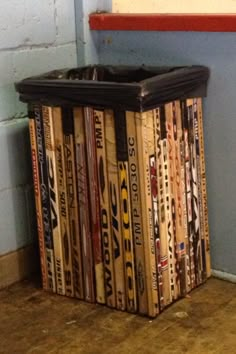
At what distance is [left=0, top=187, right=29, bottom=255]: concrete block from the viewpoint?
2189 mm

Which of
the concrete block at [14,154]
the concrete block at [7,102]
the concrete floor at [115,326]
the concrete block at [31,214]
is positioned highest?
the concrete block at [7,102]

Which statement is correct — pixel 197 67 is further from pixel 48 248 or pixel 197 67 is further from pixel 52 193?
pixel 48 248

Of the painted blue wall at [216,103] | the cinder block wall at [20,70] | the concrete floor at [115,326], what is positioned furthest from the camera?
the cinder block wall at [20,70]

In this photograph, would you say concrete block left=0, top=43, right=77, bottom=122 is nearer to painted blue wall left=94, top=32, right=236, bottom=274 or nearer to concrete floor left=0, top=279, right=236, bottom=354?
painted blue wall left=94, top=32, right=236, bottom=274

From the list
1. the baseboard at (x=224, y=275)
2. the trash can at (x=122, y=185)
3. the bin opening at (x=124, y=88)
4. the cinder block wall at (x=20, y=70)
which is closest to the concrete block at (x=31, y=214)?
the cinder block wall at (x=20, y=70)

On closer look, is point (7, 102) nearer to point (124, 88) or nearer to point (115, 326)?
point (124, 88)

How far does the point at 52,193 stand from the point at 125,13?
0.68m

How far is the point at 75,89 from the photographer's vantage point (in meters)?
1.89

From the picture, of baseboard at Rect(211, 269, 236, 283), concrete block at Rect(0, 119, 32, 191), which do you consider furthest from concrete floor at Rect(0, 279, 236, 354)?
concrete block at Rect(0, 119, 32, 191)

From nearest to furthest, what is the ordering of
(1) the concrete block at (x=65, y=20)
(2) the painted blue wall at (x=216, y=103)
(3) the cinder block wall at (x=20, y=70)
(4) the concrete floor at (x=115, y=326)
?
(4) the concrete floor at (x=115, y=326), (2) the painted blue wall at (x=216, y=103), (3) the cinder block wall at (x=20, y=70), (1) the concrete block at (x=65, y=20)

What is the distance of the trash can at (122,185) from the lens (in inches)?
73.1

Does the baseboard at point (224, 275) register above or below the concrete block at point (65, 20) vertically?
below

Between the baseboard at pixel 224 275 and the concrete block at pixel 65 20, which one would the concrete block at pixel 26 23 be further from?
the baseboard at pixel 224 275

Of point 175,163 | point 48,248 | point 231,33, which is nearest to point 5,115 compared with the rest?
point 48,248
